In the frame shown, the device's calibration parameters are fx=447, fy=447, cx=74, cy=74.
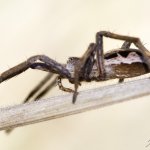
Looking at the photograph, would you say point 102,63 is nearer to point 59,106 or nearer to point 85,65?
point 85,65

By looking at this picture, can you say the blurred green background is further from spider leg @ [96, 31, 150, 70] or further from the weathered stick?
the weathered stick

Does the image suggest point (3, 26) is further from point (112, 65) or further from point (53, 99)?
point (53, 99)

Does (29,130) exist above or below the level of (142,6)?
below

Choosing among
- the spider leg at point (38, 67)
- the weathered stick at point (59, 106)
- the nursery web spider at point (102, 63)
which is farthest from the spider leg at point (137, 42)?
the weathered stick at point (59, 106)

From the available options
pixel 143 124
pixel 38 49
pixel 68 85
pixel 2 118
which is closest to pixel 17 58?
pixel 38 49

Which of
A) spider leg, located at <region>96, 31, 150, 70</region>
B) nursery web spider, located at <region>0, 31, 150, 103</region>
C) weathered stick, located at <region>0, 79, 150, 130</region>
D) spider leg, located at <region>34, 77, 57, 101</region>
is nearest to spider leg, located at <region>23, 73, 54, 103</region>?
spider leg, located at <region>34, 77, 57, 101</region>

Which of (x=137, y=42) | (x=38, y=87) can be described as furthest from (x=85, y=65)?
(x=38, y=87)
